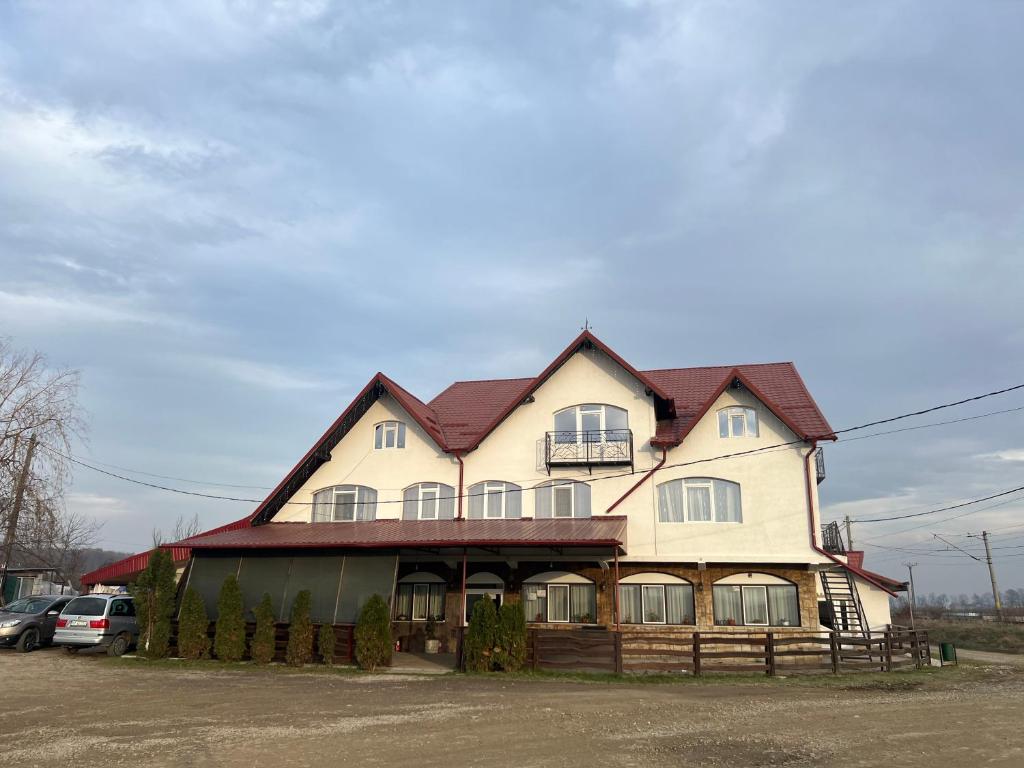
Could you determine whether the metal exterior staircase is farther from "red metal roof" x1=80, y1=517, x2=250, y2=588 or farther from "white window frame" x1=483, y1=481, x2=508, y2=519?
"red metal roof" x1=80, y1=517, x2=250, y2=588

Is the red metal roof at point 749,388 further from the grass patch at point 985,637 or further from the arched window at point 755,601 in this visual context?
the grass patch at point 985,637

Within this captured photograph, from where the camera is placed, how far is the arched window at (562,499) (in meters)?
24.2

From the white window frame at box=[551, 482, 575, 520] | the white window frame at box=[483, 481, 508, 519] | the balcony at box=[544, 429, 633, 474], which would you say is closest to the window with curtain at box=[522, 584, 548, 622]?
the white window frame at box=[551, 482, 575, 520]

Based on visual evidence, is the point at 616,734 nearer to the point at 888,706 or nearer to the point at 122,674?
the point at 888,706

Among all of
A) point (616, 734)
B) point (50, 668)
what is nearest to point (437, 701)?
point (616, 734)

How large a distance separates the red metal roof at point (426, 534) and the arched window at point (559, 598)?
1887 millimetres

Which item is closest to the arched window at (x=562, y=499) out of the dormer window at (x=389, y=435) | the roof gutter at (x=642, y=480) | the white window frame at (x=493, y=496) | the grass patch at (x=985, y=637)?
the roof gutter at (x=642, y=480)

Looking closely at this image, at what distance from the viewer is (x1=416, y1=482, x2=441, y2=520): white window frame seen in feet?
83.0

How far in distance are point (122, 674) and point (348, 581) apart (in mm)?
6128

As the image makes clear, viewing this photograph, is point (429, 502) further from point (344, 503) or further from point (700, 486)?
point (700, 486)

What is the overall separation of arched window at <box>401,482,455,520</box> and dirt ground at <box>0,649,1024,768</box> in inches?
305

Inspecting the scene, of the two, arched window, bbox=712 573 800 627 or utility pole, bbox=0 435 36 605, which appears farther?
utility pole, bbox=0 435 36 605

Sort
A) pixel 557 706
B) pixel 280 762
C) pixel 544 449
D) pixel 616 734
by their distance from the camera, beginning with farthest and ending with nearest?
1. pixel 544 449
2. pixel 557 706
3. pixel 616 734
4. pixel 280 762

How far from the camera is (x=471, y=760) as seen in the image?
31.3 ft
